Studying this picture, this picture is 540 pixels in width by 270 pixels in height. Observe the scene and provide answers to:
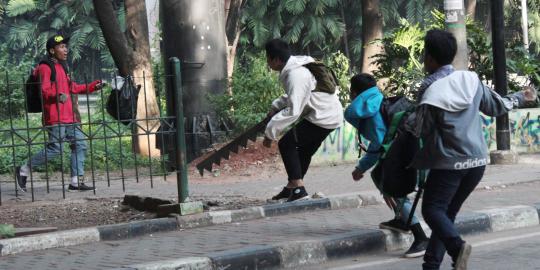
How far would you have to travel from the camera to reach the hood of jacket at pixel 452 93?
6246 millimetres

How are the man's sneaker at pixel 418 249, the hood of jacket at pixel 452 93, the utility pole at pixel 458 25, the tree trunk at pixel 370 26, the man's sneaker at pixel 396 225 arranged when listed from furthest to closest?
the tree trunk at pixel 370 26 → the utility pole at pixel 458 25 → the man's sneaker at pixel 396 225 → the man's sneaker at pixel 418 249 → the hood of jacket at pixel 452 93

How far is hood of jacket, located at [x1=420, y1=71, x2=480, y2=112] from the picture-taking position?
625 cm

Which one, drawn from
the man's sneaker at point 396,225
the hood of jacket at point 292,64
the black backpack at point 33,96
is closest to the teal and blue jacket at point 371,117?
the man's sneaker at point 396,225

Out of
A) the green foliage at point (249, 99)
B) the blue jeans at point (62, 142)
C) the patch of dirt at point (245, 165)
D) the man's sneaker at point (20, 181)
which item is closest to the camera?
the blue jeans at point (62, 142)

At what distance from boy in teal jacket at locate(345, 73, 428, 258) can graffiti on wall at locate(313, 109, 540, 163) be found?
17.1 feet

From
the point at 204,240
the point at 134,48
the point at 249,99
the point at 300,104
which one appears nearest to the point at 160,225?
the point at 204,240

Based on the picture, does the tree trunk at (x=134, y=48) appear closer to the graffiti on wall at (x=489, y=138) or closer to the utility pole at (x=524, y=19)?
the graffiti on wall at (x=489, y=138)

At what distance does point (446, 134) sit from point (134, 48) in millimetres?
10516

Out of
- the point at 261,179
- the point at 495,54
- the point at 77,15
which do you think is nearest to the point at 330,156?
the point at 261,179

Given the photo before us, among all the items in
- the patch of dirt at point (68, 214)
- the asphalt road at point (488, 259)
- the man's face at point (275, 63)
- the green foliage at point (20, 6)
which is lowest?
the asphalt road at point (488, 259)

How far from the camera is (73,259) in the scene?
736cm

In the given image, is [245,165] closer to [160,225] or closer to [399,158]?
[160,225]

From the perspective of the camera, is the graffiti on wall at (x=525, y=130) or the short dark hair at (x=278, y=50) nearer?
the short dark hair at (x=278, y=50)

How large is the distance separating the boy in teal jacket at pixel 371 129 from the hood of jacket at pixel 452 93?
123 centimetres
